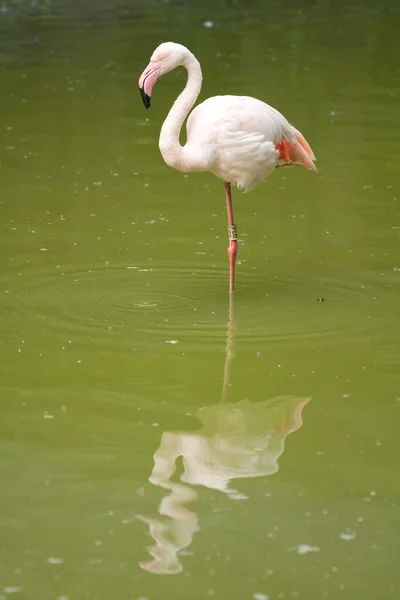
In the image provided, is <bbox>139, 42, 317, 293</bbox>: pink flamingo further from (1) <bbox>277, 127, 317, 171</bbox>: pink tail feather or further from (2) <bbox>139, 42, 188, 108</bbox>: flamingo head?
(1) <bbox>277, 127, 317, 171</bbox>: pink tail feather

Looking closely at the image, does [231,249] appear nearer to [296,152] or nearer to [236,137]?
[296,152]

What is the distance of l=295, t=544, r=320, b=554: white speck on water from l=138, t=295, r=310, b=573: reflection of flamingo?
366 mm

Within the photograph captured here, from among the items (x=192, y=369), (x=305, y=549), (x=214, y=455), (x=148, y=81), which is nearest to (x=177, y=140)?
(x=148, y=81)

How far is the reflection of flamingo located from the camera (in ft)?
14.6

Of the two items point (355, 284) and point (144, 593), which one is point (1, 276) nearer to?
point (355, 284)

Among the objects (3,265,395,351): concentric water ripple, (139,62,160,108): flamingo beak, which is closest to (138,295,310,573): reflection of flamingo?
(3,265,395,351): concentric water ripple

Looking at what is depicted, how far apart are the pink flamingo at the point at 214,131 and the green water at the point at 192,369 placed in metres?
0.75

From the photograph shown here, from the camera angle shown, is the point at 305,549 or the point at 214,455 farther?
the point at 214,455

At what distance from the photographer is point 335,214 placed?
29.9ft

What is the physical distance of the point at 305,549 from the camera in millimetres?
4352

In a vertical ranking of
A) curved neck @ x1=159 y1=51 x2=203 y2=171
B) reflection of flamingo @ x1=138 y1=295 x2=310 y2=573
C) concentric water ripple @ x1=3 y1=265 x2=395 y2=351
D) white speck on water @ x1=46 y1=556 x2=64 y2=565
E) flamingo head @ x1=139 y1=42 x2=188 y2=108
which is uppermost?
flamingo head @ x1=139 y1=42 x2=188 y2=108

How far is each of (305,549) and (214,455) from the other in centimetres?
86

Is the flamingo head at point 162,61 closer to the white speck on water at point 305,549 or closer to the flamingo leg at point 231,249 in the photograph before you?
the flamingo leg at point 231,249

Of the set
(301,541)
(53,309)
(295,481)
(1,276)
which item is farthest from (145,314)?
(301,541)
